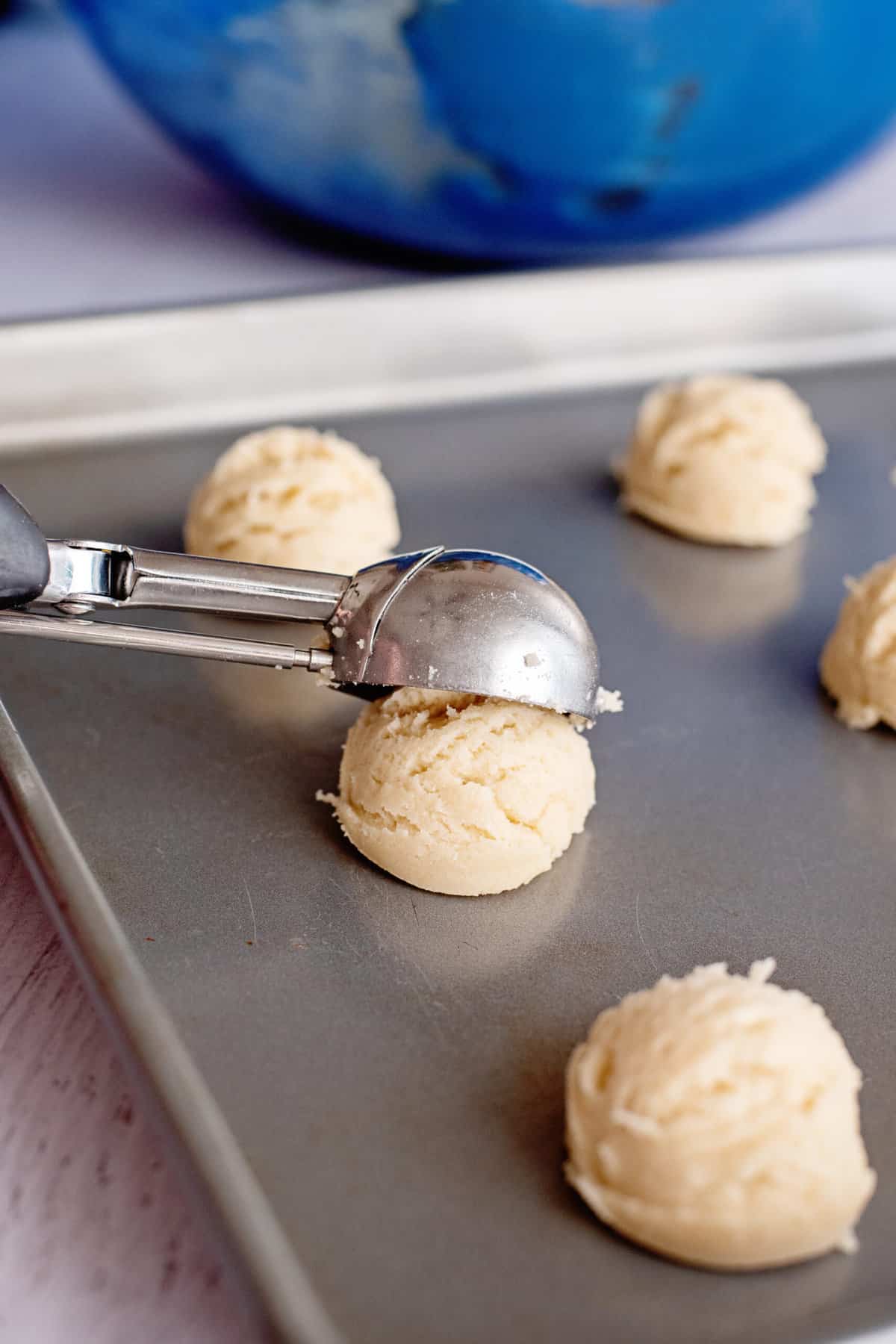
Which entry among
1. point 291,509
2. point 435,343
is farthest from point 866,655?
Answer: point 435,343

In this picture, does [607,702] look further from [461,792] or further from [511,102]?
[511,102]

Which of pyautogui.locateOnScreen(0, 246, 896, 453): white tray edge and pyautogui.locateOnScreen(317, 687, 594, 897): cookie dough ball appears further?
pyautogui.locateOnScreen(0, 246, 896, 453): white tray edge

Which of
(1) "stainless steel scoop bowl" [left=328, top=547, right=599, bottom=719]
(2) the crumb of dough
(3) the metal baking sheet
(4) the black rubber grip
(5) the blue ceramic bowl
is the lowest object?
(3) the metal baking sheet

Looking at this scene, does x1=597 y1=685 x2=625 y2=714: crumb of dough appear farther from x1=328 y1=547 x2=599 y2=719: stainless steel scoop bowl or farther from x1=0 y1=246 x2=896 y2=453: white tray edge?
x1=0 y1=246 x2=896 y2=453: white tray edge

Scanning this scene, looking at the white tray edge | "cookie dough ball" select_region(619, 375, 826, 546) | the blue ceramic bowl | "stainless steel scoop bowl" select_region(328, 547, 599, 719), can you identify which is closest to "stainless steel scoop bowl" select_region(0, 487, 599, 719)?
"stainless steel scoop bowl" select_region(328, 547, 599, 719)

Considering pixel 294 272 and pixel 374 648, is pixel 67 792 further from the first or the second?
pixel 294 272

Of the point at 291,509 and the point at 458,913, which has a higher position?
the point at 291,509
